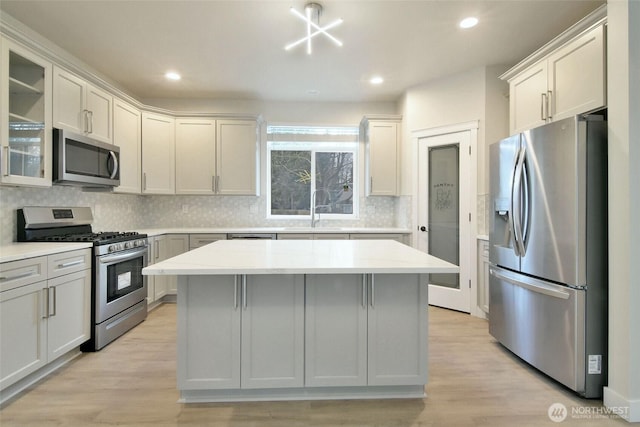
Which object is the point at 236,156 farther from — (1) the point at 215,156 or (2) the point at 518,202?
(2) the point at 518,202

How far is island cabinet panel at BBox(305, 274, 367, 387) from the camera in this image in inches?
74.0

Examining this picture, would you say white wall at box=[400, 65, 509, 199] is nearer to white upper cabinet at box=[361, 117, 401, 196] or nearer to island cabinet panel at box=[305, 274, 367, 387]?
white upper cabinet at box=[361, 117, 401, 196]

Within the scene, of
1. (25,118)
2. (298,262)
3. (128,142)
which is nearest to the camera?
(298,262)

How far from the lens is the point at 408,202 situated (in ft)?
13.8

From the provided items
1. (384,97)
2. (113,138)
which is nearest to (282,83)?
(384,97)

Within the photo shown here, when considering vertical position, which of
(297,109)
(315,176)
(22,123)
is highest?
A: (297,109)

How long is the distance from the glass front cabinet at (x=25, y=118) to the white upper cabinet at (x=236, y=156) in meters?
1.89

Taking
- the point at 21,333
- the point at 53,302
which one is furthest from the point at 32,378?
the point at 53,302

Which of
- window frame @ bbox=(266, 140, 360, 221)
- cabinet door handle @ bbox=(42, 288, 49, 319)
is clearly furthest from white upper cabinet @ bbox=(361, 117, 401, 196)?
cabinet door handle @ bbox=(42, 288, 49, 319)

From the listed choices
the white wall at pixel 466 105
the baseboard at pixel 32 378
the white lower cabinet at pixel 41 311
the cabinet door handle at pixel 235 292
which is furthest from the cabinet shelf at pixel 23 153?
the white wall at pixel 466 105

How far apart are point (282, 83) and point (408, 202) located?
7.17 feet

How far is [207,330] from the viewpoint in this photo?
1846 mm

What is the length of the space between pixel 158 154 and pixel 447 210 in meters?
3.64

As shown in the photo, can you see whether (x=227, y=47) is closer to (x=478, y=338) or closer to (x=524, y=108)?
(x=524, y=108)
